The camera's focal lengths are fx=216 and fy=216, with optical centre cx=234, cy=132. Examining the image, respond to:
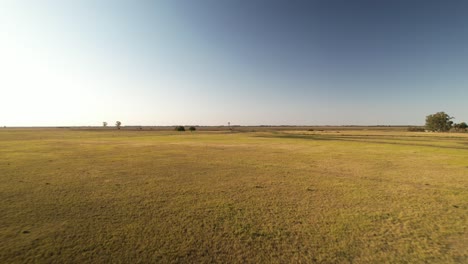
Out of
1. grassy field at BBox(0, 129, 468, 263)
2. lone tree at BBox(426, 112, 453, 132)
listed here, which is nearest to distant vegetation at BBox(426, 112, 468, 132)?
lone tree at BBox(426, 112, 453, 132)

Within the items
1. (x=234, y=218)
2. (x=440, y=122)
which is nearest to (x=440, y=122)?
(x=440, y=122)

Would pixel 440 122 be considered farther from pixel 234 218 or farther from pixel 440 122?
pixel 234 218

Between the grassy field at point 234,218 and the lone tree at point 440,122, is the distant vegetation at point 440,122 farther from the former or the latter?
the grassy field at point 234,218

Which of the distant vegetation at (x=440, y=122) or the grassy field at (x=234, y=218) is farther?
the distant vegetation at (x=440, y=122)

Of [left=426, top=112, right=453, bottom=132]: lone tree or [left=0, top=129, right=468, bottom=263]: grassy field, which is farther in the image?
[left=426, top=112, right=453, bottom=132]: lone tree

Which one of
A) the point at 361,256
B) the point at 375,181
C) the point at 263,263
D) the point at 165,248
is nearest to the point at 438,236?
the point at 361,256

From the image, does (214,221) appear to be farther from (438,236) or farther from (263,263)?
(438,236)

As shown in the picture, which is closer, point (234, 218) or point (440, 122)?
point (234, 218)

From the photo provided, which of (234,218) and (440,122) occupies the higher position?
(440,122)

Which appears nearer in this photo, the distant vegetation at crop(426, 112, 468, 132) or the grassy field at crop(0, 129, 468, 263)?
the grassy field at crop(0, 129, 468, 263)

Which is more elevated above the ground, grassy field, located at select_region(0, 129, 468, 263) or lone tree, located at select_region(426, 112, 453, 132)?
lone tree, located at select_region(426, 112, 453, 132)

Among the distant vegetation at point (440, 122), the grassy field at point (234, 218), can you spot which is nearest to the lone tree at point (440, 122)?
the distant vegetation at point (440, 122)

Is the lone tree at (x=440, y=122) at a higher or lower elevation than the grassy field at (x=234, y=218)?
higher

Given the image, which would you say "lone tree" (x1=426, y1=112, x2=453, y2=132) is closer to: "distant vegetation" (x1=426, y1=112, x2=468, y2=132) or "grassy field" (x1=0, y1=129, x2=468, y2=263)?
"distant vegetation" (x1=426, y1=112, x2=468, y2=132)
